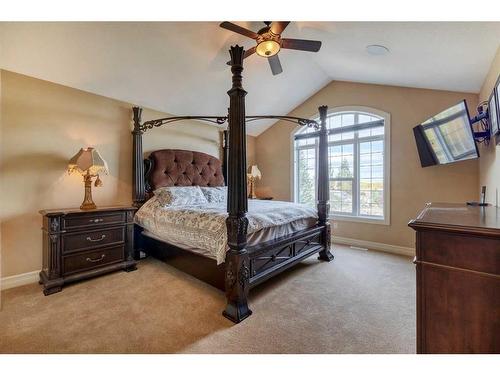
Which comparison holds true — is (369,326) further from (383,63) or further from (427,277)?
(383,63)

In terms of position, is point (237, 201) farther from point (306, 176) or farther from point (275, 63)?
point (306, 176)

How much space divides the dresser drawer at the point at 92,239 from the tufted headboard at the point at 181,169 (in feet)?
3.07

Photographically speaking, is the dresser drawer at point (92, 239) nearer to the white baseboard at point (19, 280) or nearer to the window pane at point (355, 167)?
the white baseboard at point (19, 280)

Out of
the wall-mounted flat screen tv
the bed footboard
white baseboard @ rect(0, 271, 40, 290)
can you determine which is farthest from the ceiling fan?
white baseboard @ rect(0, 271, 40, 290)

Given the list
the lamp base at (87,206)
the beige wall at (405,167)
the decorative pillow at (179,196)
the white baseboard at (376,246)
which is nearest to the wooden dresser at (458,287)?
the decorative pillow at (179,196)

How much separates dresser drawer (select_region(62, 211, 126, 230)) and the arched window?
3.77 m

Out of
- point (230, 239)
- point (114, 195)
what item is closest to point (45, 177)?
point (114, 195)

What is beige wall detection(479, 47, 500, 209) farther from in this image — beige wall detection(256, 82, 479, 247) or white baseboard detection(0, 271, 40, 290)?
white baseboard detection(0, 271, 40, 290)

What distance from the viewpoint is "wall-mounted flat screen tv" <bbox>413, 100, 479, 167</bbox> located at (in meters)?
2.34

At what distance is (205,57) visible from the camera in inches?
127

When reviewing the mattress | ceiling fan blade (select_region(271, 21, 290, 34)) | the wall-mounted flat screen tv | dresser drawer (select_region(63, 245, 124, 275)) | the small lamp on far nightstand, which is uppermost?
Answer: ceiling fan blade (select_region(271, 21, 290, 34))

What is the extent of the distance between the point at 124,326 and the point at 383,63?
404 cm
